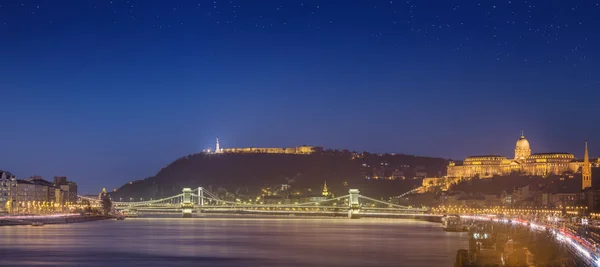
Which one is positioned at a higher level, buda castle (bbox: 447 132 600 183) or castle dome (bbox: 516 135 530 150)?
castle dome (bbox: 516 135 530 150)

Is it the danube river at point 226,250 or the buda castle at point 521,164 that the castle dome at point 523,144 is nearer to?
the buda castle at point 521,164

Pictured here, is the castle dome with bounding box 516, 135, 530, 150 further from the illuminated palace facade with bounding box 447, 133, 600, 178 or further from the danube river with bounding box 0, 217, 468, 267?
the danube river with bounding box 0, 217, 468, 267

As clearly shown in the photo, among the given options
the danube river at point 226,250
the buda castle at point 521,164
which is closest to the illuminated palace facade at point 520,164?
the buda castle at point 521,164

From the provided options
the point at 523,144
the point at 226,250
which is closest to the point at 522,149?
the point at 523,144

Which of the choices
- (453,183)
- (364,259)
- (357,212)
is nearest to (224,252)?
(364,259)

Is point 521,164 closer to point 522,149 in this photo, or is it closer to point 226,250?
point 522,149

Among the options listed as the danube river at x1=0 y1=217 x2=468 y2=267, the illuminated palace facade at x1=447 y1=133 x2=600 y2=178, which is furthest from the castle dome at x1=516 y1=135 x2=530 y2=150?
the danube river at x1=0 y1=217 x2=468 y2=267

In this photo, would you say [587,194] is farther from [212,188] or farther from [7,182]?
[212,188]
